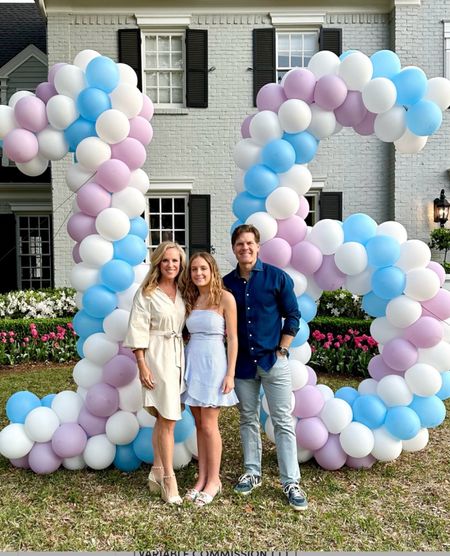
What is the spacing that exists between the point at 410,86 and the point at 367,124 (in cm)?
37

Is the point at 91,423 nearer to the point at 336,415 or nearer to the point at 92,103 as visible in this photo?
the point at 336,415

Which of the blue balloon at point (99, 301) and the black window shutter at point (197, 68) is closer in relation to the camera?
the blue balloon at point (99, 301)

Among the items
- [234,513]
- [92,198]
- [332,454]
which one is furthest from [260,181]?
[234,513]

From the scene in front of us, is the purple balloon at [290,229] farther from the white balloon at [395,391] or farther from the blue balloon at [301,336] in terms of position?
the white balloon at [395,391]

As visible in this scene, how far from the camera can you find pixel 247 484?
3.52 meters

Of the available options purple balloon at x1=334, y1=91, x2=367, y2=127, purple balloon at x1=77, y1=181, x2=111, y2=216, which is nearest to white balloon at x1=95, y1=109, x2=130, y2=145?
purple balloon at x1=77, y1=181, x2=111, y2=216

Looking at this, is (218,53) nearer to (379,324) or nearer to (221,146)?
(221,146)

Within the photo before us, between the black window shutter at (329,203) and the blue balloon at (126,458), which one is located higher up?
the black window shutter at (329,203)

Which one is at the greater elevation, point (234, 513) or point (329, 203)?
point (329, 203)

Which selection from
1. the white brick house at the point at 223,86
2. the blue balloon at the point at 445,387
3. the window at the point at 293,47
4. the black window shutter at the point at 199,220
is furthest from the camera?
the window at the point at 293,47

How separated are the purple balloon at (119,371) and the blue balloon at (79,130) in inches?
56.5

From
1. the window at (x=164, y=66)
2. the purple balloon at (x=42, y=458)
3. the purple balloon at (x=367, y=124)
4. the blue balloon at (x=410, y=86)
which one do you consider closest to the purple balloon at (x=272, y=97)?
the purple balloon at (x=367, y=124)

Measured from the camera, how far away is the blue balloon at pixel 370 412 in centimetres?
378

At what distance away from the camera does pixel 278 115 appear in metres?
3.78
